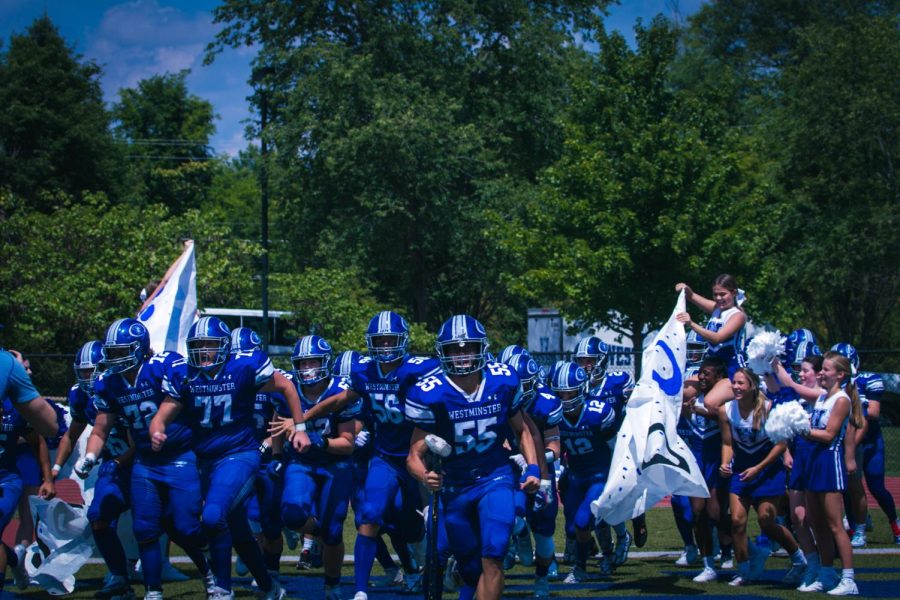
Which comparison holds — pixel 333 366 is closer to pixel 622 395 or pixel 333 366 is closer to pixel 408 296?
A: pixel 622 395

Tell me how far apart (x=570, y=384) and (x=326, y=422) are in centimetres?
208

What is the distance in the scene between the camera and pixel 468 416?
680cm

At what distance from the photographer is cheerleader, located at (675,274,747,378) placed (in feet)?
31.7

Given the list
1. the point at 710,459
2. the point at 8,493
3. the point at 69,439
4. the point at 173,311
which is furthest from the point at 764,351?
the point at 173,311

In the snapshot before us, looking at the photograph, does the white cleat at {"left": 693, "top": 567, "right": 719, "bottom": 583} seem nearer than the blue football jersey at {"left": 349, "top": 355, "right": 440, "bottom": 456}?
No

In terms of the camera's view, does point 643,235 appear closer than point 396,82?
Yes

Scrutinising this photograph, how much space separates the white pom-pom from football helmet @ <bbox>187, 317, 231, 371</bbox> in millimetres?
4296

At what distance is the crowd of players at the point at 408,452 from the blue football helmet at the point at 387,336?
0.02 meters

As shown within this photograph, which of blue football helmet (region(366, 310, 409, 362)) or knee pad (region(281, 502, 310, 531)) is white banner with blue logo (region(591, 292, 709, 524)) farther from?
knee pad (region(281, 502, 310, 531))

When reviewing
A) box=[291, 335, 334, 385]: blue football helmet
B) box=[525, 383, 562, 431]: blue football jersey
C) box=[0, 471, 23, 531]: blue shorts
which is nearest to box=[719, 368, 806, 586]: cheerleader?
box=[525, 383, 562, 431]: blue football jersey

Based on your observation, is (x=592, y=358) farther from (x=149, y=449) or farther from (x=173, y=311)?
(x=173, y=311)

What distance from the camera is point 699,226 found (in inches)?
928

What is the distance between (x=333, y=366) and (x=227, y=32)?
25302 mm

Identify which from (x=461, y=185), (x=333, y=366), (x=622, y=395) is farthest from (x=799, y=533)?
(x=461, y=185)
